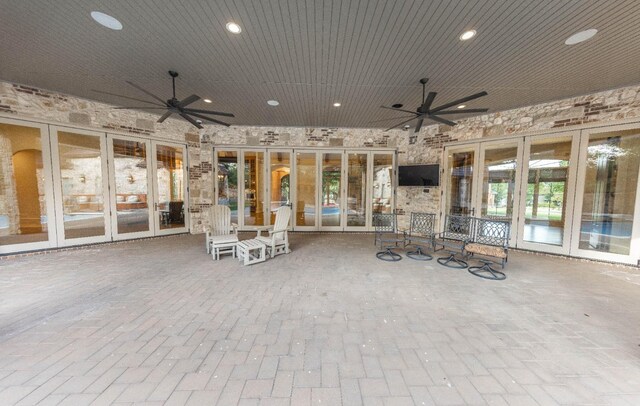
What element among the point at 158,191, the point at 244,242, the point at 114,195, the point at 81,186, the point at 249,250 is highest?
the point at 81,186

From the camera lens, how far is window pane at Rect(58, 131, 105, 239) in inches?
193

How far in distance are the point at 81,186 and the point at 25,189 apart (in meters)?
0.79

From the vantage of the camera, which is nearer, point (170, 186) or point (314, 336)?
point (314, 336)

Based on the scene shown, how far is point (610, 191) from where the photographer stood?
4.40 meters

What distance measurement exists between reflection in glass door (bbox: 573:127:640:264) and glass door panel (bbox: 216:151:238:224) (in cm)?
834

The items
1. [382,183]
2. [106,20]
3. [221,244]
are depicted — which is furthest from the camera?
[382,183]

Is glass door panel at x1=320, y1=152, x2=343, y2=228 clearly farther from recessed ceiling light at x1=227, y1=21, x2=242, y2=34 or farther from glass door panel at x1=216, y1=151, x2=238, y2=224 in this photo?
recessed ceiling light at x1=227, y1=21, x2=242, y2=34

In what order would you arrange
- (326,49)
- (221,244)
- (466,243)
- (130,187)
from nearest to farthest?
(326,49) → (466,243) → (221,244) → (130,187)

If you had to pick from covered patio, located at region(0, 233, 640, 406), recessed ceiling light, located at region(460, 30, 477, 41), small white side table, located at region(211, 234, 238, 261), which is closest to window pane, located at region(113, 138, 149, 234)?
covered patio, located at region(0, 233, 640, 406)

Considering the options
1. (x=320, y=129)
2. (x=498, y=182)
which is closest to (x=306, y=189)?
(x=320, y=129)

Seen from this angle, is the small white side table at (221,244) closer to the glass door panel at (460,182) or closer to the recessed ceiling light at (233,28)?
the recessed ceiling light at (233,28)

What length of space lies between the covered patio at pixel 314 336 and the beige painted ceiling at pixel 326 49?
10.9 feet

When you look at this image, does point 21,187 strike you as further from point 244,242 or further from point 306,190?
point 306,190

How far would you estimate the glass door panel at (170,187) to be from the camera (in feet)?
20.1
